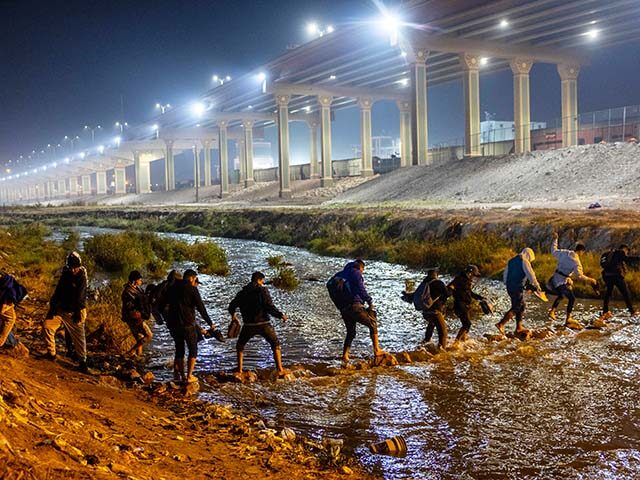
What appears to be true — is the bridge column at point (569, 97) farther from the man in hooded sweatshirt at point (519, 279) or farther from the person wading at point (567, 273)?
the man in hooded sweatshirt at point (519, 279)

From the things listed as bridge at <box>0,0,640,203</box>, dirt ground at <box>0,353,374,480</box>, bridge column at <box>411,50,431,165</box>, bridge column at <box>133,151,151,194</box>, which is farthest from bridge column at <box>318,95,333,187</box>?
dirt ground at <box>0,353,374,480</box>

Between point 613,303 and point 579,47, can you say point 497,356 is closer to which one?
point 613,303

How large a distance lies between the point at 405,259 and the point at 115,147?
89.5 meters

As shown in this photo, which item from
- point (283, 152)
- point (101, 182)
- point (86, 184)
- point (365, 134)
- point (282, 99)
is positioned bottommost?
point (86, 184)

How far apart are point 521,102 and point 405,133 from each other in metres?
20.0

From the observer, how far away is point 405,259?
24734 millimetres

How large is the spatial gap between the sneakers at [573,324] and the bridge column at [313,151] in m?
58.1

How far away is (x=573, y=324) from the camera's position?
12867 mm

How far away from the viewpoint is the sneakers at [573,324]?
1270 cm

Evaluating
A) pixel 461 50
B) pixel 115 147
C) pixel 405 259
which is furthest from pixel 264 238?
pixel 115 147

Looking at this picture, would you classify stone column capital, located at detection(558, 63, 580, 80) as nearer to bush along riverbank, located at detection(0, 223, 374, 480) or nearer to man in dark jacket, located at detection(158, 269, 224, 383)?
bush along riverbank, located at detection(0, 223, 374, 480)

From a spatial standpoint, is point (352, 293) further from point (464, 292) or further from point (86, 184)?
point (86, 184)

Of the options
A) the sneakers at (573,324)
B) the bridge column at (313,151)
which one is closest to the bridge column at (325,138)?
the bridge column at (313,151)

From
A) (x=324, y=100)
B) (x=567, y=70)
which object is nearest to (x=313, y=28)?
(x=324, y=100)
